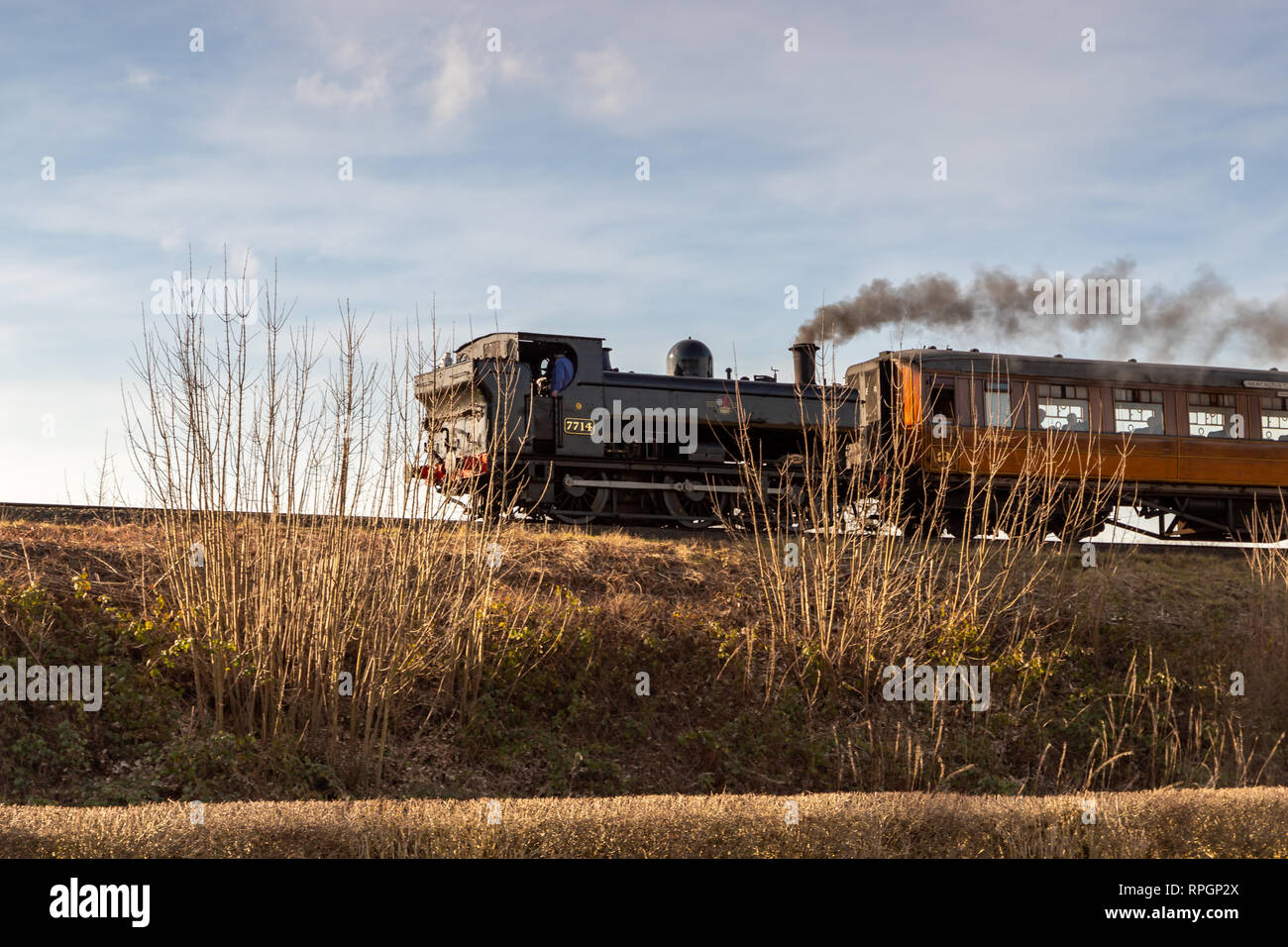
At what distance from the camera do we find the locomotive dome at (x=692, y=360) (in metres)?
18.0

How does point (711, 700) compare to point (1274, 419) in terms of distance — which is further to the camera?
point (1274, 419)

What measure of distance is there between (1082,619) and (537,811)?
859cm

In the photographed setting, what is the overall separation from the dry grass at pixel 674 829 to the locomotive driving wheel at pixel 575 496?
8492 mm

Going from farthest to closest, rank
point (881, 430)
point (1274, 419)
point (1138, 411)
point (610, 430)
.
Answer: point (1274, 419)
point (1138, 411)
point (881, 430)
point (610, 430)

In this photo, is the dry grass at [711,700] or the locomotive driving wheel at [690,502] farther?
the locomotive driving wheel at [690,502]

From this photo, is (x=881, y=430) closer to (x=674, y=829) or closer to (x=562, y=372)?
(x=562, y=372)

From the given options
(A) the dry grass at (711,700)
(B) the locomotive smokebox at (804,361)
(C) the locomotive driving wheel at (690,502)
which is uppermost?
(B) the locomotive smokebox at (804,361)

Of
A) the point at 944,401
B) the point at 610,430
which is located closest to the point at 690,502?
the point at 610,430

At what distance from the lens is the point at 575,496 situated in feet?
52.0

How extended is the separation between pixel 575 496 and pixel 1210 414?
441 inches

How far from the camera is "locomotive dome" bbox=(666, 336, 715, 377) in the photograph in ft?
59.1

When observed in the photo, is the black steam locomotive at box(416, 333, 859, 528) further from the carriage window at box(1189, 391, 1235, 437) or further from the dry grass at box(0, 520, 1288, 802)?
the carriage window at box(1189, 391, 1235, 437)

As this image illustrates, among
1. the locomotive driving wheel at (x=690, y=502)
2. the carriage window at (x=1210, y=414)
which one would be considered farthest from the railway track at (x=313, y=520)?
the carriage window at (x=1210, y=414)

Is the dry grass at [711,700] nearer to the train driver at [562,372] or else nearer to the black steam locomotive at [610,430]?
the black steam locomotive at [610,430]
